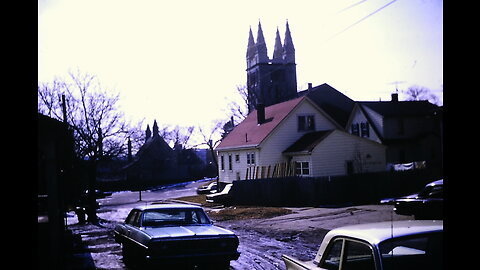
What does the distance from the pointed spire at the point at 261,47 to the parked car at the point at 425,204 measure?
48947mm

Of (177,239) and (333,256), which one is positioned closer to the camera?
(333,256)

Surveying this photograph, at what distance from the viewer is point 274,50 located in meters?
67.1

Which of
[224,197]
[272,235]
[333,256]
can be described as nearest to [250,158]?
[224,197]

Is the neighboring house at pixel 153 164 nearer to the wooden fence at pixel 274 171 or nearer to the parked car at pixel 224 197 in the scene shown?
the wooden fence at pixel 274 171

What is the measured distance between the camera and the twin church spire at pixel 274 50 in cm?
6341

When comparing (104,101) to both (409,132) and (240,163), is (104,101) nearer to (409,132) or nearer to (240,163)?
(240,163)

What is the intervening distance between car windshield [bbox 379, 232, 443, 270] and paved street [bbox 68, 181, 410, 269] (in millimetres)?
5328

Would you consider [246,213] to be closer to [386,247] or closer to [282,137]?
[282,137]

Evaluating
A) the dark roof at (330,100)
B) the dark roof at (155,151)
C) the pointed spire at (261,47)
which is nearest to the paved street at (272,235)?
the dark roof at (330,100)

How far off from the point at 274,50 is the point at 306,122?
120ft
